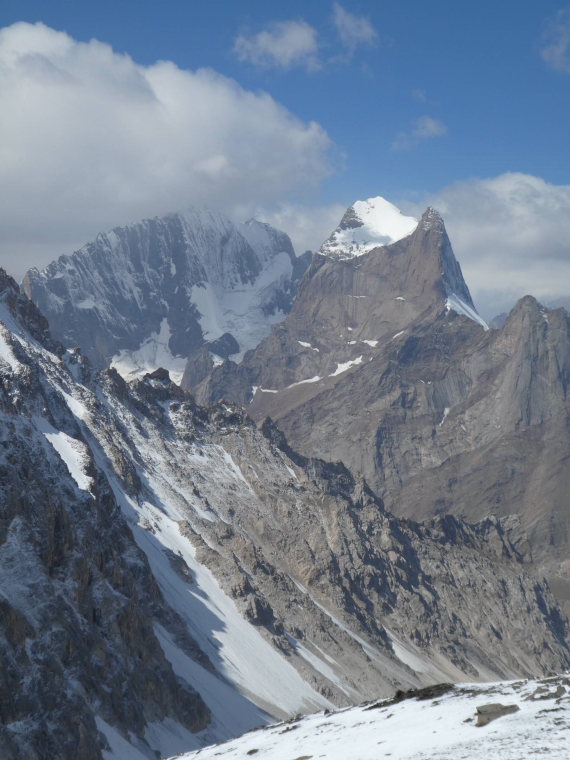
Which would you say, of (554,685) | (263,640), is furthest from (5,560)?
(263,640)

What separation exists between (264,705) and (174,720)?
32344mm

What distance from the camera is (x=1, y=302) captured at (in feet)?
615

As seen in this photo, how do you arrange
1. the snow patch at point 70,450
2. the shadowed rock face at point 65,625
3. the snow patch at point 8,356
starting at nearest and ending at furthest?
the shadowed rock face at point 65,625, the snow patch at point 70,450, the snow patch at point 8,356

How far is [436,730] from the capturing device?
46688 millimetres

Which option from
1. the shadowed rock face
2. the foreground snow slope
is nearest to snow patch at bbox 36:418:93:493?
the shadowed rock face

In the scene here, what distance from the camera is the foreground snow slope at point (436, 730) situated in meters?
41.9

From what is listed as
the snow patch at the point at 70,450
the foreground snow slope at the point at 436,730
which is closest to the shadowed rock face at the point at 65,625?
the snow patch at the point at 70,450

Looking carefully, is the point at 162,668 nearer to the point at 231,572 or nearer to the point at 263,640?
the point at 263,640

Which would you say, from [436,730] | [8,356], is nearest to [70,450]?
[8,356]

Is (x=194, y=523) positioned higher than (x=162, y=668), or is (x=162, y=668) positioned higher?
(x=194, y=523)

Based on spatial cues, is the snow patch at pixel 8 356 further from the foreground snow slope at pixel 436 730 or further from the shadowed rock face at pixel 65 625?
the foreground snow slope at pixel 436 730

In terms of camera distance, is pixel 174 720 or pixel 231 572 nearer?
pixel 174 720

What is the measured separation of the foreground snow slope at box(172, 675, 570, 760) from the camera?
137 ft

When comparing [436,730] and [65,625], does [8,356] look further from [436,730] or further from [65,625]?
[436,730]
